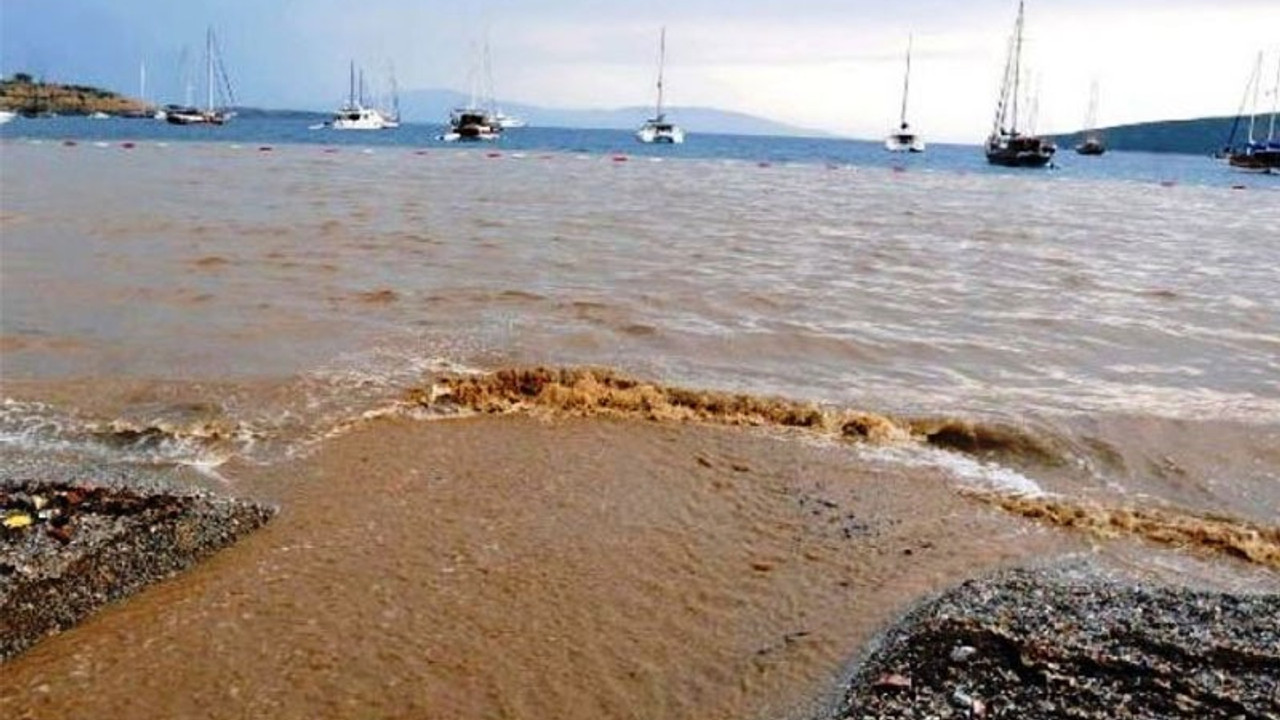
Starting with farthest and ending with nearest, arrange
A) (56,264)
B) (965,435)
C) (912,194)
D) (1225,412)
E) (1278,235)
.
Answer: (912,194) → (1278,235) → (56,264) → (1225,412) → (965,435)

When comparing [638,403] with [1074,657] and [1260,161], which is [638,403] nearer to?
[1074,657]

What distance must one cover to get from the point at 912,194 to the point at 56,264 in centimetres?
4425

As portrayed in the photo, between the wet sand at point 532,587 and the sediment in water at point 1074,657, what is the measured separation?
0.44 meters

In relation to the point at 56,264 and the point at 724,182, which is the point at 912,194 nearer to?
the point at 724,182

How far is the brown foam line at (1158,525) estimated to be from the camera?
8180mm

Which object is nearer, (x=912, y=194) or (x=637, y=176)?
(x=912, y=194)

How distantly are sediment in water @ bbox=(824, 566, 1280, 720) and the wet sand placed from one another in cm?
44

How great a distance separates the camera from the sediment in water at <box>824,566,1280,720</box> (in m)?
5.23

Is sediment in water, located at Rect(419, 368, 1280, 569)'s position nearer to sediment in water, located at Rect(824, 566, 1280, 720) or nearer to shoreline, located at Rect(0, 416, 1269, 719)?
shoreline, located at Rect(0, 416, 1269, 719)

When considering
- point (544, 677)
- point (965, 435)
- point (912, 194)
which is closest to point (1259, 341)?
point (965, 435)

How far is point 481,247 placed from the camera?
24531mm

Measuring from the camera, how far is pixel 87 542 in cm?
674

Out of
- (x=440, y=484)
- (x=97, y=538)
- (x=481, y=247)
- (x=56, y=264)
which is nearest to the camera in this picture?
(x=97, y=538)

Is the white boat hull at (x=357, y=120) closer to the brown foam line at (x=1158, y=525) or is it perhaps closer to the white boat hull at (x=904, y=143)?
the white boat hull at (x=904, y=143)
